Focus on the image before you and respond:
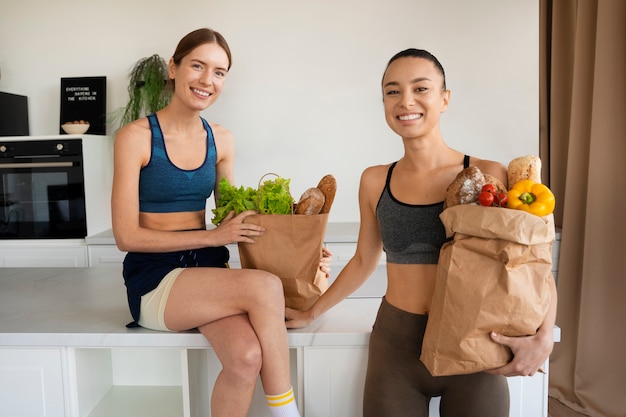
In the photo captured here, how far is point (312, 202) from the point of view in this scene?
169 cm

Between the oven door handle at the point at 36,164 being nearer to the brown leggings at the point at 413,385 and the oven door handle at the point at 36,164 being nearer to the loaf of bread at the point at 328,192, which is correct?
the loaf of bread at the point at 328,192

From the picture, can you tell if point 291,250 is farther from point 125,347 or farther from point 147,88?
point 147,88

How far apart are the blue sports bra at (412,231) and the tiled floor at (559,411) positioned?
A: 2042 millimetres

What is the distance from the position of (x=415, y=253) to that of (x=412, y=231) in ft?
0.20

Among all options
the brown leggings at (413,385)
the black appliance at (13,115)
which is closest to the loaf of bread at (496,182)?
the brown leggings at (413,385)

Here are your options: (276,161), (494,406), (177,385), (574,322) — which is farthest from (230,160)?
(574,322)

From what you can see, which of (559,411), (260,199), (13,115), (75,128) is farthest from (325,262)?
(13,115)

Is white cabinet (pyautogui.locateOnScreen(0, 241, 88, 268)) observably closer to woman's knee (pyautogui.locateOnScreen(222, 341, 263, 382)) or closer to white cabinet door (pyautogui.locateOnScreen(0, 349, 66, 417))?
white cabinet door (pyautogui.locateOnScreen(0, 349, 66, 417))

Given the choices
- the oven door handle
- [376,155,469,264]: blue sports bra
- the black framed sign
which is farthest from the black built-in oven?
[376,155,469,264]: blue sports bra

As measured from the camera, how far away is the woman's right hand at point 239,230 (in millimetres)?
1699

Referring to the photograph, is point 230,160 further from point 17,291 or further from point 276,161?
point 276,161

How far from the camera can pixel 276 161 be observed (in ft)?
13.1

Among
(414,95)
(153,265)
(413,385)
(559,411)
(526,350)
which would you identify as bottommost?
(559,411)

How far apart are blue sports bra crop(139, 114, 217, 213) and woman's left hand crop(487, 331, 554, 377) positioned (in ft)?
3.55
